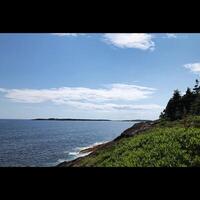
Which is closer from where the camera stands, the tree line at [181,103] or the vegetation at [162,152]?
the vegetation at [162,152]

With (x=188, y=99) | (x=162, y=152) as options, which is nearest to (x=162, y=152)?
(x=162, y=152)

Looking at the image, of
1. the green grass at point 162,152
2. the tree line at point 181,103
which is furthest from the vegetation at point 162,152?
the tree line at point 181,103

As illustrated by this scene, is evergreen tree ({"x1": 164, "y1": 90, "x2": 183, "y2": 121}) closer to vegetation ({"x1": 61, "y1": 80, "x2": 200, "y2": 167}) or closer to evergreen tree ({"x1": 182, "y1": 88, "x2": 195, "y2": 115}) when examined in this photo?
evergreen tree ({"x1": 182, "y1": 88, "x2": 195, "y2": 115})

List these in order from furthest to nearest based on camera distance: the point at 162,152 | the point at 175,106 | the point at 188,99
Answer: the point at 188,99 → the point at 175,106 → the point at 162,152

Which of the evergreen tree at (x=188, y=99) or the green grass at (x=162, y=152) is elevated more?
the evergreen tree at (x=188, y=99)

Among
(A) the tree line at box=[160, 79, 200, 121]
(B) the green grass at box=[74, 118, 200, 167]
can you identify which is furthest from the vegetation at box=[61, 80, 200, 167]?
(A) the tree line at box=[160, 79, 200, 121]

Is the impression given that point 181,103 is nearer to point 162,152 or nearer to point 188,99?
point 188,99

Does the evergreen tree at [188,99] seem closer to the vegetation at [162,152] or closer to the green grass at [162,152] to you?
the vegetation at [162,152]
